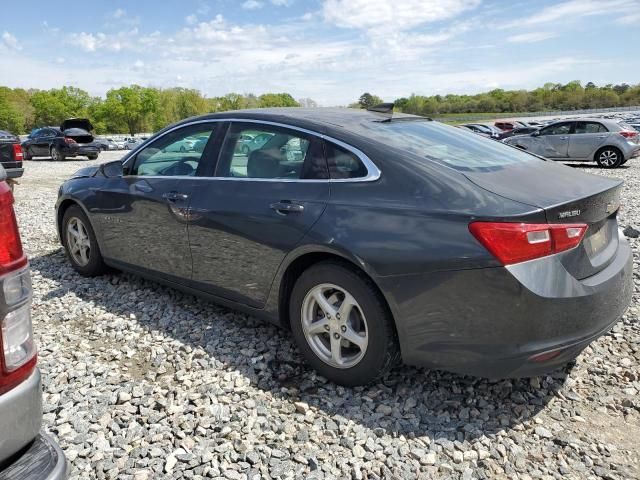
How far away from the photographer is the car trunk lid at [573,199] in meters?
2.47

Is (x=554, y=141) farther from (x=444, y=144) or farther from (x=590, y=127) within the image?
(x=444, y=144)

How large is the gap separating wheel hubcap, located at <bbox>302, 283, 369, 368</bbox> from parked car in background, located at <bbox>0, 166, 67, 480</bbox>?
1.61m

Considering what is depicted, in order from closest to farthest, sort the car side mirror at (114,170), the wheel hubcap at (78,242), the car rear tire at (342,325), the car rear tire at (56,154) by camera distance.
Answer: the car rear tire at (342,325), the car side mirror at (114,170), the wheel hubcap at (78,242), the car rear tire at (56,154)

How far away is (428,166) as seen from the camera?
2738mm

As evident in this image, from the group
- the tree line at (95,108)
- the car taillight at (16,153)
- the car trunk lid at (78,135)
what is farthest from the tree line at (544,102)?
the car taillight at (16,153)

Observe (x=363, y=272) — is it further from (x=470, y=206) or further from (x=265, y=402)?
(x=265, y=402)

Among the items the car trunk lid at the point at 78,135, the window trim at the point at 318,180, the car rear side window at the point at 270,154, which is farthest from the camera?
the car trunk lid at the point at 78,135

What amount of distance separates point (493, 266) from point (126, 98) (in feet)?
335

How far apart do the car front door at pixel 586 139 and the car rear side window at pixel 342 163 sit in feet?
50.7

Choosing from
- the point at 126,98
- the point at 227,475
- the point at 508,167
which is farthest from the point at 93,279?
the point at 126,98

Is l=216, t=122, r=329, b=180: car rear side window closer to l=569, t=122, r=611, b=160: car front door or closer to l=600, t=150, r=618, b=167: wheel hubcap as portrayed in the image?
l=569, t=122, r=611, b=160: car front door

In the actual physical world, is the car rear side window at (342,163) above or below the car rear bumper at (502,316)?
above

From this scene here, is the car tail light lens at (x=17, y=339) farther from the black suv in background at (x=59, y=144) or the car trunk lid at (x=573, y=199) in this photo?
the black suv in background at (x=59, y=144)

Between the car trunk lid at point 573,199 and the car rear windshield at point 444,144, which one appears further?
the car rear windshield at point 444,144
